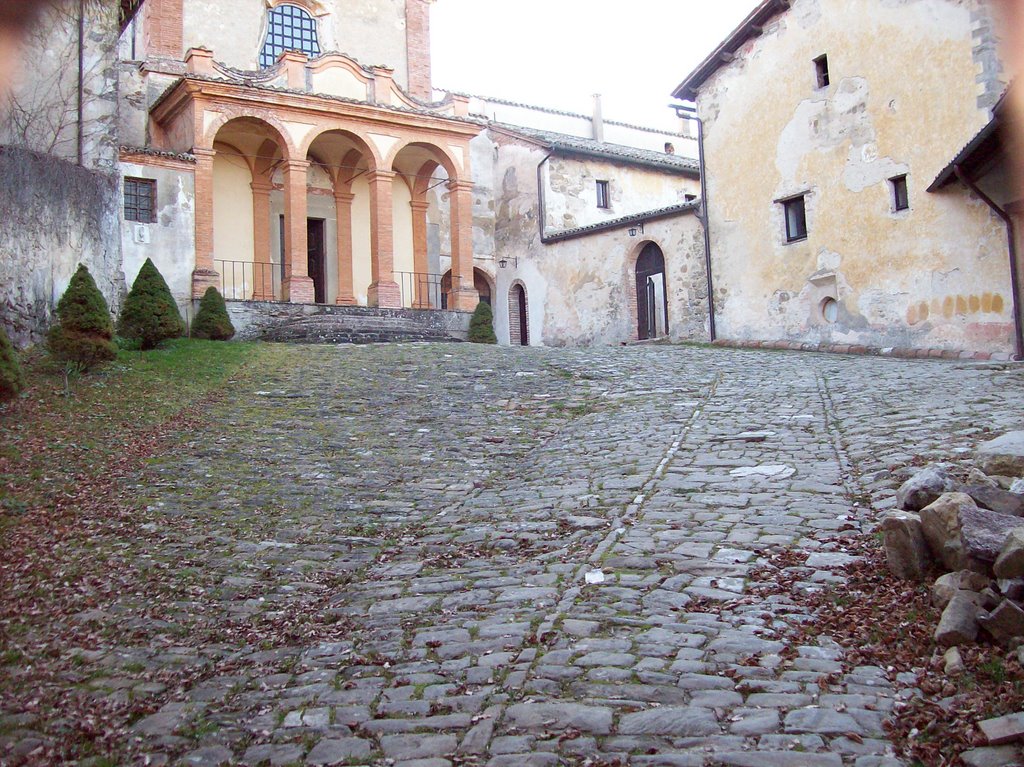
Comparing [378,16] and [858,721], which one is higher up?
[378,16]

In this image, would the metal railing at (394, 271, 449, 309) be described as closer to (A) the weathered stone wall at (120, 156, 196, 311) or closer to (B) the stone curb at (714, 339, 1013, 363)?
(A) the weathered stone wall at (120, 156, 196, 311)

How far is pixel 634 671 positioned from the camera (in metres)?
4.75

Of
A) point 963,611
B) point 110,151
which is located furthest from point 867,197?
point 963,611

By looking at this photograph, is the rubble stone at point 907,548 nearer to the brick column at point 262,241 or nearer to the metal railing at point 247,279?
the metal railing at point 247,279

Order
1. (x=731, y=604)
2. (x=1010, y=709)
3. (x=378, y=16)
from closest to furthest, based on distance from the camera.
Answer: (x=1010, y=709), (x=731, y=604), (x=378, y=16)

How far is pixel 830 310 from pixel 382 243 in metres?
11.6

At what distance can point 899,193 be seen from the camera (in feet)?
63.4

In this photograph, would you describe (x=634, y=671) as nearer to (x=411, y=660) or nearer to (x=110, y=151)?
(x=411, y=660)

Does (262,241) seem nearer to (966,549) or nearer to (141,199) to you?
(141,199)

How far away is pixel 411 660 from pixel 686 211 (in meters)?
21.4

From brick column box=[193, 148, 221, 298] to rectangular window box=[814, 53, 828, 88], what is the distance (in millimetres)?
14365

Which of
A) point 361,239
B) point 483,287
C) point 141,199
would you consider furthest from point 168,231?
point 483,287

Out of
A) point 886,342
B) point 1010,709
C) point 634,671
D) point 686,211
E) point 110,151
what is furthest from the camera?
point 686,211

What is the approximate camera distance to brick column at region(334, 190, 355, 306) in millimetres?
26094
